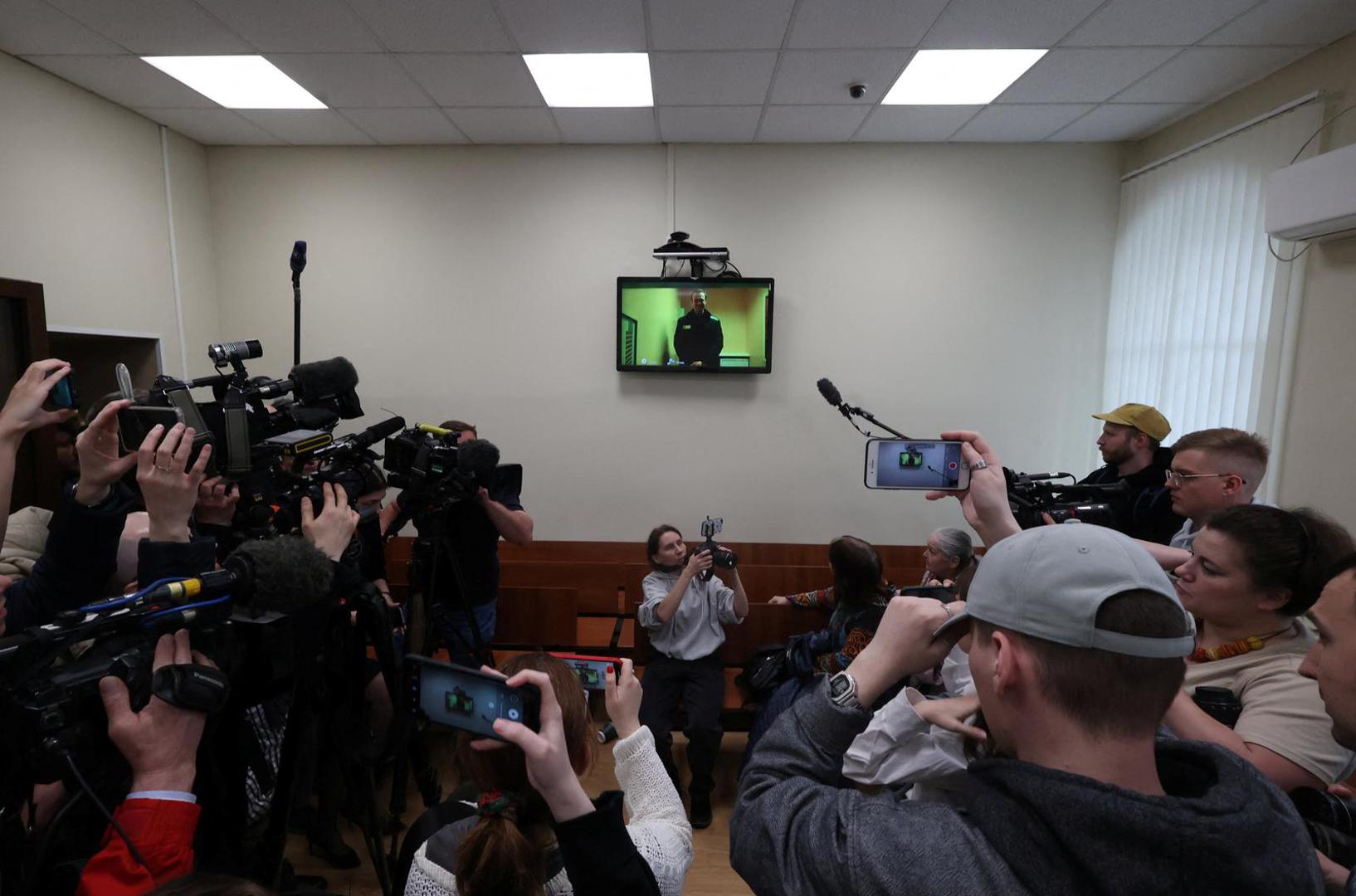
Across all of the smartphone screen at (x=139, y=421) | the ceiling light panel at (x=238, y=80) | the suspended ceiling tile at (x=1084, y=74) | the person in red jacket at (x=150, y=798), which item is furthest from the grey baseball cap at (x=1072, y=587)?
the ceiling light panel at (x=238, y=80)

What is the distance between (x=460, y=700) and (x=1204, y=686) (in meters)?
1.40

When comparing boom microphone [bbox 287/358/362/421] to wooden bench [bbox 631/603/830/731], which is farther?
wooden bench [bbox 631/603/830/731]

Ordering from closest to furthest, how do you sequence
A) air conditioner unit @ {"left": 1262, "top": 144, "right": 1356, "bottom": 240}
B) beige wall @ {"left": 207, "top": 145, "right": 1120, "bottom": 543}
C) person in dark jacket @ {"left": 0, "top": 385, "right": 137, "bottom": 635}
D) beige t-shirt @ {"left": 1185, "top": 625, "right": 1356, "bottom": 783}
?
beige t-shirt @ {"left": 1185, "top": 625, "right": 1356, "bottom": 783}
person in dark jacket @ {"left": 0, "top": 385, "right": 137, "bottom": 635}
air conditioner unit @ {"left": 1262, "top": 144, "right": 1356, "bottom": 240}
beige wall @ {"left": 207, "top": 145, "right": 1120, "bottom": 543}

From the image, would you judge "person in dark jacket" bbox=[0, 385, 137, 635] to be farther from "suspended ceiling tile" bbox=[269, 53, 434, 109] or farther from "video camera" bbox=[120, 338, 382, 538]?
"suspended ceiling tile" bbox=[269, 53, 434, 109]

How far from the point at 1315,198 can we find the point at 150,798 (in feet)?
13.2

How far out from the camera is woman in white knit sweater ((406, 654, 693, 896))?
777 millimetres

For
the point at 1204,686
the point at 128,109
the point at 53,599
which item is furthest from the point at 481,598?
the point at 128,109

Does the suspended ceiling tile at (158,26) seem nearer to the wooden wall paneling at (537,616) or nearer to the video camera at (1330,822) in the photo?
the wooden wall paneling at (537,616)

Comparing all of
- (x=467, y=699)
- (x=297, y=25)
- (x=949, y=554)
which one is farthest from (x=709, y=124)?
(x=467, y=699)

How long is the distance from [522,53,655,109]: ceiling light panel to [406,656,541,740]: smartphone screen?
2990mm

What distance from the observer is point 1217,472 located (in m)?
1.90

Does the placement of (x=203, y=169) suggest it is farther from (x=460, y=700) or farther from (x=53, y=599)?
(x=460, y=700)

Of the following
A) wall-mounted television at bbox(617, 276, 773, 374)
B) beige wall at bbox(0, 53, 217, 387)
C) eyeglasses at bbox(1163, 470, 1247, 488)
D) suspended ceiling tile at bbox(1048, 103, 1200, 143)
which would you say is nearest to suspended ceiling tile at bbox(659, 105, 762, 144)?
wall-mounted television at bbox(617, 276, 773, 374)

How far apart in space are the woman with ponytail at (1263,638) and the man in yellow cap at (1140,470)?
1.20 meters
